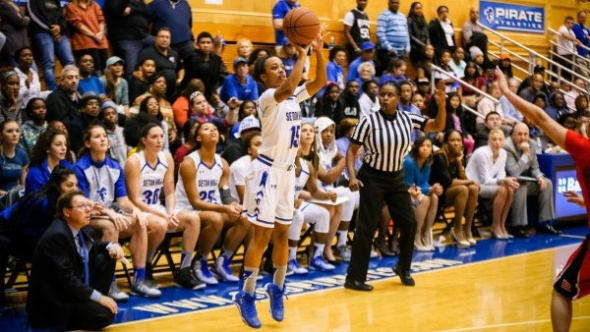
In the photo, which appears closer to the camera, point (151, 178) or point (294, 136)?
point (294, 136)

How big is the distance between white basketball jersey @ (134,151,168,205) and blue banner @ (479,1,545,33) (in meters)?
10.9

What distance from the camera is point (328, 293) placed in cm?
802

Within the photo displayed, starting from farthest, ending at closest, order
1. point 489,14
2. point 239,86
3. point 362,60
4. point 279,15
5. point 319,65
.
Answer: point 489,14, point 362,60, point 279,15, point 239,86, point 319,65

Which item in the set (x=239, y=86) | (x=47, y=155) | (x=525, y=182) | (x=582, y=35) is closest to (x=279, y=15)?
(x=239, y=86)

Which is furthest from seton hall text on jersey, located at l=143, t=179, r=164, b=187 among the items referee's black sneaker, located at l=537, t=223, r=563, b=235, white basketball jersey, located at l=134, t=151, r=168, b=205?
referee's black sneaker, located at l=537, t=223, r=563, b=235

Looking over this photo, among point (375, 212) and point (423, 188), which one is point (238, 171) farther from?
point (423, 188)

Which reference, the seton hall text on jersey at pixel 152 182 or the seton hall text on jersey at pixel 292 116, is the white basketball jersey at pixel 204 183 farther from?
the seton hall text on jersey at pixel 292 116

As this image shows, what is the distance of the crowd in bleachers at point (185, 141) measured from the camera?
25.5ft

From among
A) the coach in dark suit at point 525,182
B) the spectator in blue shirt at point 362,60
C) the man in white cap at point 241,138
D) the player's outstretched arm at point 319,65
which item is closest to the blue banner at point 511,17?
the spectator in blue shirt at point 362,60

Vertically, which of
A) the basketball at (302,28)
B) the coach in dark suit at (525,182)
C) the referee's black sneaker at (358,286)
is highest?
the basketball at (302,28)

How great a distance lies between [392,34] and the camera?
1449 centimetres

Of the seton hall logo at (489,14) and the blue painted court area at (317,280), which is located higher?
the seton hall logo at (489,14)

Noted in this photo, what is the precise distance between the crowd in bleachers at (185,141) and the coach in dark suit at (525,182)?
0.06 feet

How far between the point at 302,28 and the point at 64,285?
2.57m
